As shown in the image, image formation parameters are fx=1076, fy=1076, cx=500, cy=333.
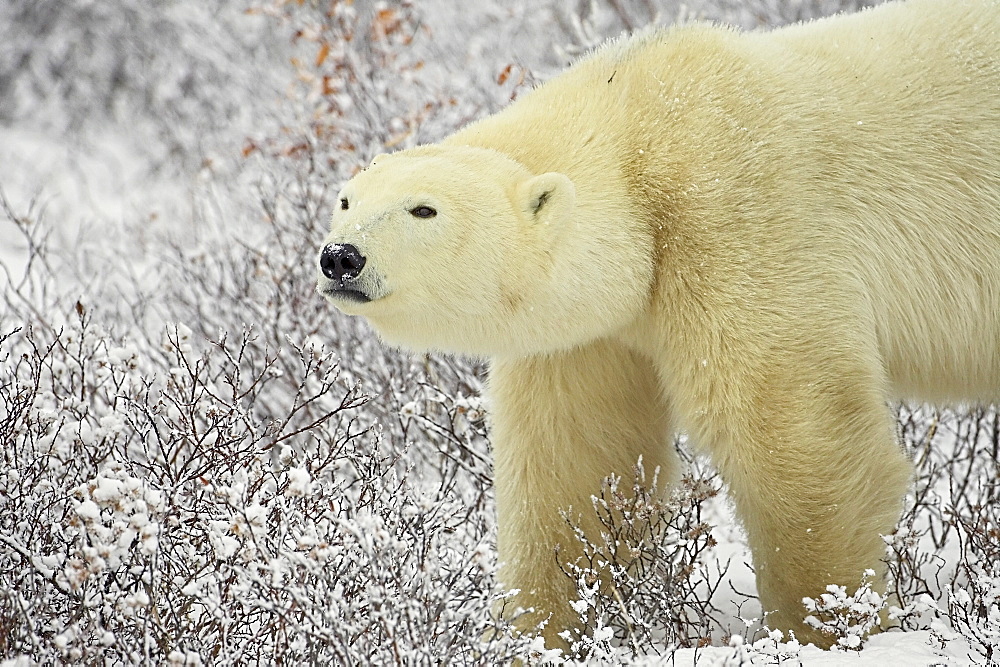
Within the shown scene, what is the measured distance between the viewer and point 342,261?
239cm

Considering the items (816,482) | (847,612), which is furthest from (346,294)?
(847,612)

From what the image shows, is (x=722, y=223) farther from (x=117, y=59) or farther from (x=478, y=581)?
(x=117, y=59)

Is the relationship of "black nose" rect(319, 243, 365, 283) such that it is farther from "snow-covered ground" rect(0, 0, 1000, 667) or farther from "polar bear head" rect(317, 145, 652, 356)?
"snow-covered ground" rect(0, 0, 1000, 667)

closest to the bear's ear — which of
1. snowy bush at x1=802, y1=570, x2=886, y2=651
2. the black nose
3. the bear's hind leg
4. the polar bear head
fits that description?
the polar bear head

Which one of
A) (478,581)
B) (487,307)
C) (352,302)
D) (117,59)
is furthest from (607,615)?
(117,59)

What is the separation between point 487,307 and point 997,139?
1408mm

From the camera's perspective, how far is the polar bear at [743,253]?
8.30 feet

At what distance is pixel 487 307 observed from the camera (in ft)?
8.36

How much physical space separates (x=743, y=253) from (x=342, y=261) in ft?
3.09

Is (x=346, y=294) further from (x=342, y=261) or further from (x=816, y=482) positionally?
(x=816, y=482)

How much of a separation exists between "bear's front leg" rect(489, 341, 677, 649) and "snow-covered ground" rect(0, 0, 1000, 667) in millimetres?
234

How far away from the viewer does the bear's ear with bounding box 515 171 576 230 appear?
253 centimetres

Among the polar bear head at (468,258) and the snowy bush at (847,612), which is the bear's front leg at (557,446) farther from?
the snowy bush at (847,612)

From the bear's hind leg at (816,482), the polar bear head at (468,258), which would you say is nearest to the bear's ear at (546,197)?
the polar bear head at (468,258)
